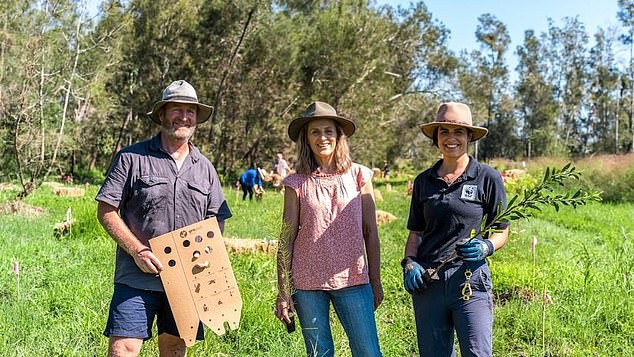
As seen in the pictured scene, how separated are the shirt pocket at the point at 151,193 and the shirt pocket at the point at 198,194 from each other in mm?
123

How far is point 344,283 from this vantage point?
2965mm

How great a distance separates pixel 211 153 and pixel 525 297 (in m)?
22.7

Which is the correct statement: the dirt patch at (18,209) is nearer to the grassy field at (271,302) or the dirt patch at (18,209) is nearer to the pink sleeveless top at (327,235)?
the grassy field at (271,302)

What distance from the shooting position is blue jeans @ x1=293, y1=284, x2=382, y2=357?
2.94m

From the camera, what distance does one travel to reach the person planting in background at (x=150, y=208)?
2.87 m

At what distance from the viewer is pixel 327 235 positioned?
3.01 m

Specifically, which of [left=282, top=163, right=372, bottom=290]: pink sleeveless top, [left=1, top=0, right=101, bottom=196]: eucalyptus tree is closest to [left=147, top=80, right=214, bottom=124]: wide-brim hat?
[left=282, top=163, right=372, bottom=290]: pink sleeveless top

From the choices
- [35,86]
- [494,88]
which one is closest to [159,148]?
[35,86]

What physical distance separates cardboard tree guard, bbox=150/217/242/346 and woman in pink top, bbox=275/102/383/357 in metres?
0.29

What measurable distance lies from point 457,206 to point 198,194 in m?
1.33

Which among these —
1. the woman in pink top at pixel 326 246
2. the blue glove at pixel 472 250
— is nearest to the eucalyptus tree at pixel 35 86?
the woman in pink top at pixel 326 246

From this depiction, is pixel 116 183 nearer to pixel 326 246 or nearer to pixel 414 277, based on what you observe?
pixel 326 246

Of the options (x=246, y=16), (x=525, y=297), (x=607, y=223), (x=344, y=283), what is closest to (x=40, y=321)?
(x=344, y=283)

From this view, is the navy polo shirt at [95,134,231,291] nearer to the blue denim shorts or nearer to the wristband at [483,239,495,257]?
the blue denim shorts
